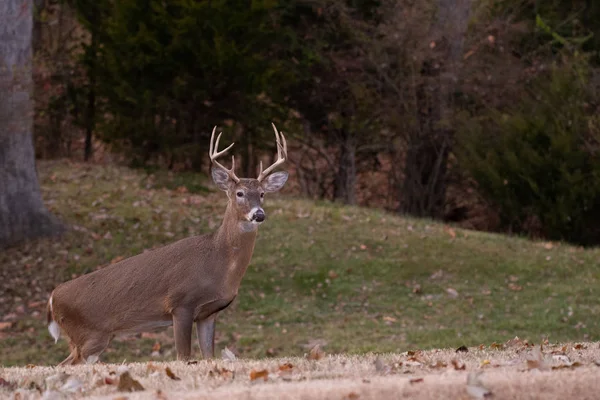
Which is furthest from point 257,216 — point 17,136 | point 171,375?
point 17,136

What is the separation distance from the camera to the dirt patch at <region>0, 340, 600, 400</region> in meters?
4.90

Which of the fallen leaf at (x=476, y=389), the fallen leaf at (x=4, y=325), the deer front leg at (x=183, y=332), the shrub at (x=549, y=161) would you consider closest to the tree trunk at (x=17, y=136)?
the fallen leaf at (x=4, y=325)

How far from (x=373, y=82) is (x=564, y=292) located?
816 centimetres

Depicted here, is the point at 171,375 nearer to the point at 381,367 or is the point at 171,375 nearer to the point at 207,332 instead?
the point at 381,367

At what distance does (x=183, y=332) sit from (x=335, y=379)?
2300mm

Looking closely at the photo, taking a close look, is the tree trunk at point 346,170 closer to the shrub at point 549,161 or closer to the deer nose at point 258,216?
the shrub at point 549,161

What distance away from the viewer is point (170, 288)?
7.68 m

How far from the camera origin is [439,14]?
67.9ft

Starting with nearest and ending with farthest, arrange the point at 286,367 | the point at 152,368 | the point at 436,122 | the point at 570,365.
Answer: the point at 570,365, the point at 286,367, the point at 152,368, the point at 436,122

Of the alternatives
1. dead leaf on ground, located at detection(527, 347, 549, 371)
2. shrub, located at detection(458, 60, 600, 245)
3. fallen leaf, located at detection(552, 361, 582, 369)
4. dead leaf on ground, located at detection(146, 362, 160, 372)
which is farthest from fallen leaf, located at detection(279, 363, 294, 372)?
shrub, located at detection(458, 60, 600, 245)

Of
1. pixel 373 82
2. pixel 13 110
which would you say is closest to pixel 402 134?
pixel 373 82

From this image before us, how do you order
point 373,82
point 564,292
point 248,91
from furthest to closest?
point 373,82, point 248,91, point 564,292

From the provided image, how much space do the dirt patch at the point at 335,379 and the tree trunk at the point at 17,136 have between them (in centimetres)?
817

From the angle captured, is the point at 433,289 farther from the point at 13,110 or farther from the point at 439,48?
the point at 439,48
